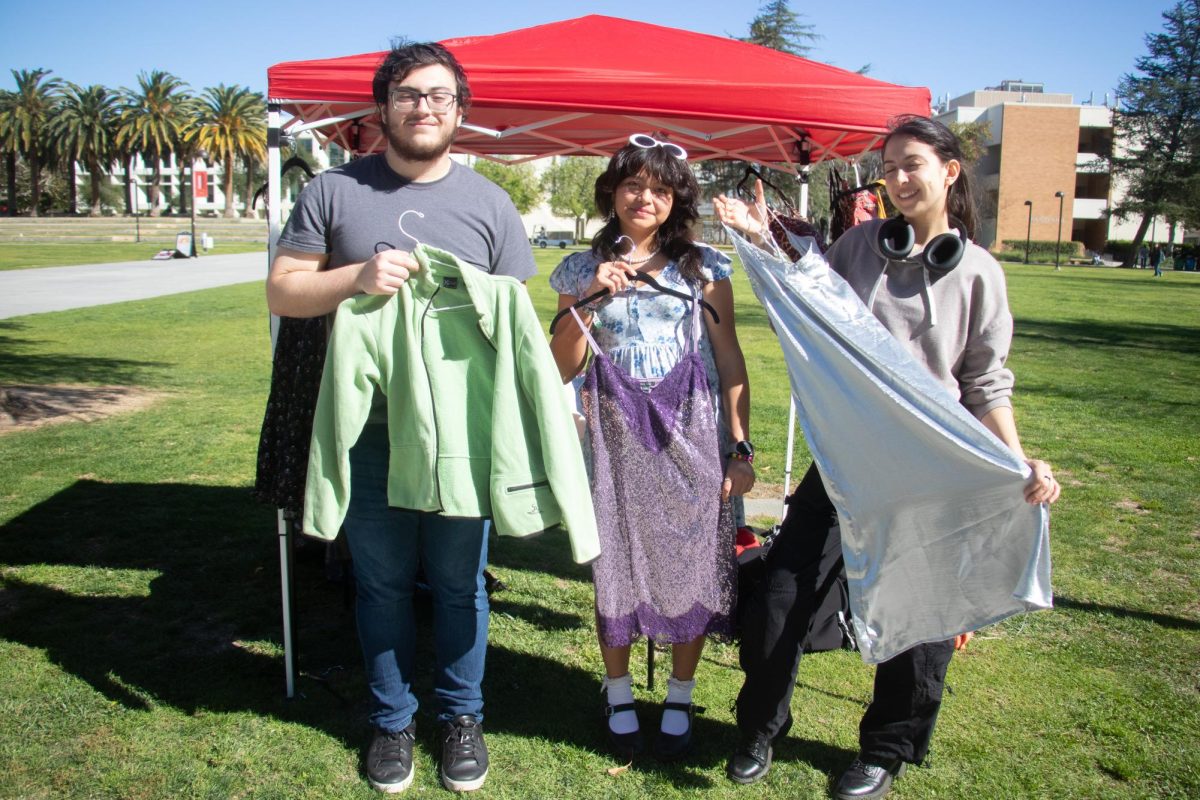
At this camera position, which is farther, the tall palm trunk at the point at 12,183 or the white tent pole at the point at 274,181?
the tall palm trunk at the point at 12,183

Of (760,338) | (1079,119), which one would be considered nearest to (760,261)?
(760,338)

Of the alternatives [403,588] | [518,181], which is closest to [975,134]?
[518,181]

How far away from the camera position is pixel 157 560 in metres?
4.72

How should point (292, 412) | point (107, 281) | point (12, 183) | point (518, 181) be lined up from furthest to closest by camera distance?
point (12, 183), point (518, 181), point (107, 281), point (292, 412)

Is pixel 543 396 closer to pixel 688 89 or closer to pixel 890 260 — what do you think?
pixel 890 260

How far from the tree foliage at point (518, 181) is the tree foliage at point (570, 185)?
1146 mm

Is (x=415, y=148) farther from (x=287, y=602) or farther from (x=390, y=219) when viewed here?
(x=287, y=602)

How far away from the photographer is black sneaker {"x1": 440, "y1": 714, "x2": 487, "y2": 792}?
109 inches

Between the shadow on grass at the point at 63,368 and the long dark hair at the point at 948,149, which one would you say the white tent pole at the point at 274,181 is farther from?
the shadow on grass at the point at 63,368

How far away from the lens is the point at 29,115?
68625 mm

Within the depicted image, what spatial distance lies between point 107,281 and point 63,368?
1529 cm

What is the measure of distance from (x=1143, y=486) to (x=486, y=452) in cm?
598

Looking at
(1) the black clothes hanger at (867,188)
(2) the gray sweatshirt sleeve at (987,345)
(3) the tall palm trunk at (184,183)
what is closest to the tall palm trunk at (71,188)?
(3) the tall palm trunk at (184,183)

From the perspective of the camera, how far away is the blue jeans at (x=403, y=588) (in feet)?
8.86
